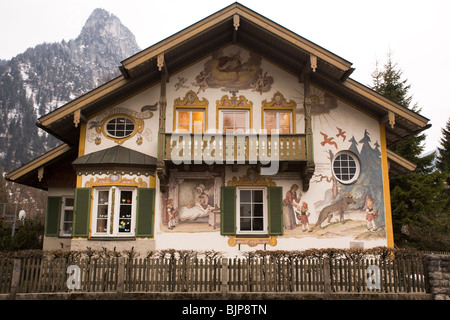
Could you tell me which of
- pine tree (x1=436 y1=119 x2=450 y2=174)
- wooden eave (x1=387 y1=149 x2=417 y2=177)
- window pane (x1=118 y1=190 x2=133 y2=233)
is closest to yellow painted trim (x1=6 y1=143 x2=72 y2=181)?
window pane (x1=118 y1=190 x2=133 y2=233)

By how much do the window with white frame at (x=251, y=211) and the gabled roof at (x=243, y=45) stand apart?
5.10 meters

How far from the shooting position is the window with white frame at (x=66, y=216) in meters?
18.6

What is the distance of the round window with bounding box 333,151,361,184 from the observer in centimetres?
1655

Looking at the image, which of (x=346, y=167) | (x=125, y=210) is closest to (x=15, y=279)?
(x=125, y=210)

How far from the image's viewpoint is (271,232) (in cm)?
1585

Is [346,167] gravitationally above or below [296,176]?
above

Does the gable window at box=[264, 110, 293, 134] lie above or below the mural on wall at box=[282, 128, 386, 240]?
above

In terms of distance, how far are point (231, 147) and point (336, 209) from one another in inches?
182

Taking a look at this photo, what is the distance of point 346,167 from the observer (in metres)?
16.7

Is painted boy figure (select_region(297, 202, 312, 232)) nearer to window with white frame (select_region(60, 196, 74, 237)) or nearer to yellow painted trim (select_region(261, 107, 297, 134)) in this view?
yellow painted trim (select_region(261, 107, 297, 134))

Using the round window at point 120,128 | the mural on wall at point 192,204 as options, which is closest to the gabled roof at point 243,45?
the round window at point 120,128

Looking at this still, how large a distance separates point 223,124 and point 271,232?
15.2 feet

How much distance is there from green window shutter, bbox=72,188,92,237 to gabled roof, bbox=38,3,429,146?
277 cm
